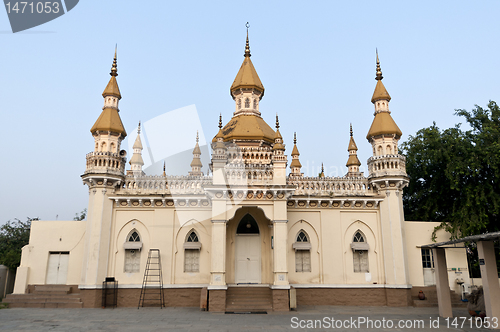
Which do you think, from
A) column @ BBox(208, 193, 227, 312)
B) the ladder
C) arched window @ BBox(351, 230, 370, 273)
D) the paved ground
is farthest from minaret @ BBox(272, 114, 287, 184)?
the ladder

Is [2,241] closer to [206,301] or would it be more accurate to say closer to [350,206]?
[206,301]

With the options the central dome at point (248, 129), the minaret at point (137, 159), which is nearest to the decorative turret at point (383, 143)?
the central dome at point (248, 129)

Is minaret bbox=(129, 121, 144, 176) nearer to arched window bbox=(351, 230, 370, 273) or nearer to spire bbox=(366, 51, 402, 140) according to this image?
spire bbox=(366, 51, 402, 140)

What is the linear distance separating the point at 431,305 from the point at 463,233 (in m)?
4.01

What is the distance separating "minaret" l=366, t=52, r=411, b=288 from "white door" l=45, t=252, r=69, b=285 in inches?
592

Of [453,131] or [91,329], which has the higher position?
[453,131]

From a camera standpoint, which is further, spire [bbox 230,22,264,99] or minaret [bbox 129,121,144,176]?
minaret [bbox 129,121,144,176]

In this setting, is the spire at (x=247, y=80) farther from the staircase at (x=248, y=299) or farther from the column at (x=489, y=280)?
the column at (x=489, y=280)

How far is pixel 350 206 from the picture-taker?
59.2 feet

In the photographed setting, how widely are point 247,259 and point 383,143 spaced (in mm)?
8933

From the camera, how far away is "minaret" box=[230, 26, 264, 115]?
73.5 ft

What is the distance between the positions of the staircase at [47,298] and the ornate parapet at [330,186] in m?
11.2

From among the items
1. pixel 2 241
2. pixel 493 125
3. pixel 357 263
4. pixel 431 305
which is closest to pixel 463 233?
pixel 431 305

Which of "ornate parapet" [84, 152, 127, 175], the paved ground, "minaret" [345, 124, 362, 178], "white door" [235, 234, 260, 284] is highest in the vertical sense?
"minaret" [345, 124, 362, 178]
